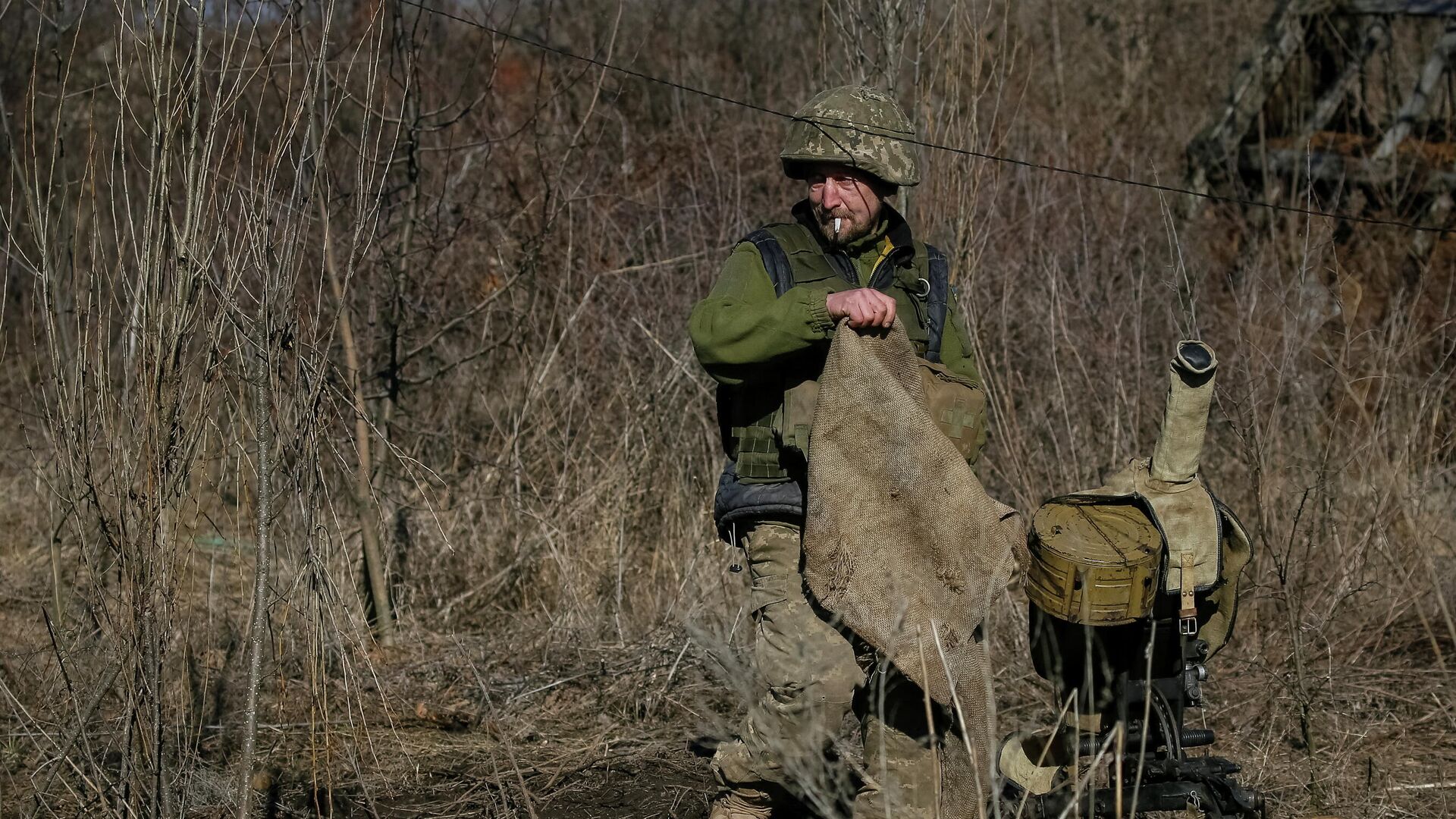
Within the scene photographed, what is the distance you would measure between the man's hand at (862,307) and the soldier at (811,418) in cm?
13

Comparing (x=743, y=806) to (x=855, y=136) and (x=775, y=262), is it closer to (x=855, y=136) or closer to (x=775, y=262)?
(x=775, y=262)

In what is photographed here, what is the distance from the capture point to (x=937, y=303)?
11.8 ft

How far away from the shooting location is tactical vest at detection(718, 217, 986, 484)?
11.2 ft

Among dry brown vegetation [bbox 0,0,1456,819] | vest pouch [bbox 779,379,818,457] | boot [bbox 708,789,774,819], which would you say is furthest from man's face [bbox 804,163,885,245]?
boot [bbox 708,789,774,819]

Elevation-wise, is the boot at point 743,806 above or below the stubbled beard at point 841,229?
below

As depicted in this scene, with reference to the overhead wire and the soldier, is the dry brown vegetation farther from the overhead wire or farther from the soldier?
the soldier

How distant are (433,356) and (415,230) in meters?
0.69

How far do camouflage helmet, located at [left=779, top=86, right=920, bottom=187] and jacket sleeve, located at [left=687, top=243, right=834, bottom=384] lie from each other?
40 cm

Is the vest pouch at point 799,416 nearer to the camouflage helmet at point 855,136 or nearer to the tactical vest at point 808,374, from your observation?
the tactical vest at point 808,374

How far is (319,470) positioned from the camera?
10.5 feet

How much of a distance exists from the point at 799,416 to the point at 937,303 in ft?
1.67

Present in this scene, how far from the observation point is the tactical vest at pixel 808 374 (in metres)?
3.42

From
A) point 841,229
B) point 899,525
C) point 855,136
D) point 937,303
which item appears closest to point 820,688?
point 899,525

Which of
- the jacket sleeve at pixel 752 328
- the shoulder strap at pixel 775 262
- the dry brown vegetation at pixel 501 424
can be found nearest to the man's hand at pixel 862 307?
the jacket sleeve at pixel 752 328
